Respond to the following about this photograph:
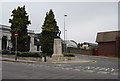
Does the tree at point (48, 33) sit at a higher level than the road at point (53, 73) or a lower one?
higher

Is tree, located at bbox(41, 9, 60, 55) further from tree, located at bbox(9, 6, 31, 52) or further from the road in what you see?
the road

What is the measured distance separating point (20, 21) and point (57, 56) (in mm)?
9482

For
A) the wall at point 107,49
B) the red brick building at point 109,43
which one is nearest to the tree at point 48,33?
the red brick building at point 109,43

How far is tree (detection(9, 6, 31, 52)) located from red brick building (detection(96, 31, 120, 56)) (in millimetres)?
27698

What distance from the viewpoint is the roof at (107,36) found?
59178 millimetres

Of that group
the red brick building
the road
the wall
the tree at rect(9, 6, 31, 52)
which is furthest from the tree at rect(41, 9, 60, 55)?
the road

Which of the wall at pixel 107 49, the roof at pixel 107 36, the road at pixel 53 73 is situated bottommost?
the road at pixel 53 73

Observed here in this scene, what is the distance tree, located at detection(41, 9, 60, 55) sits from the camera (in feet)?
146

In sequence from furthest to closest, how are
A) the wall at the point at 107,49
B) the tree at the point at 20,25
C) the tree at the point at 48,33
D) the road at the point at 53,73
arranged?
1. the wall at the point at 107,49
2. the tree at the point at 48,33
3. the tree at the point at 20,25
4. the road at the point at 53,73

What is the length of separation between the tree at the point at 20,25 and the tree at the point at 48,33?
6.15m

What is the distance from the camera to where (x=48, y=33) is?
4541 centimetres

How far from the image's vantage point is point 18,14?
128 ft

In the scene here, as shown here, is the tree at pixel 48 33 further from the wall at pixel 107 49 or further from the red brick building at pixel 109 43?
the wall at pixel 107 49

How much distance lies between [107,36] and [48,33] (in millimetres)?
22279
